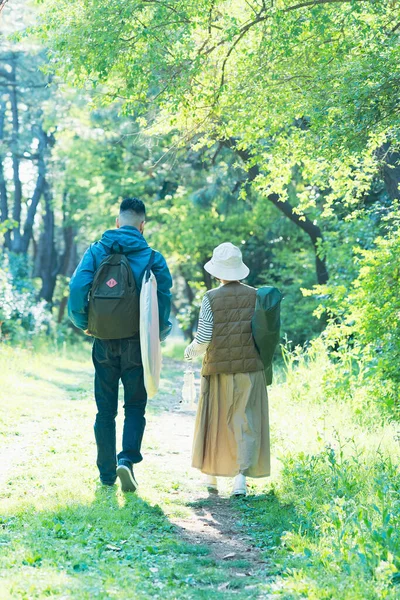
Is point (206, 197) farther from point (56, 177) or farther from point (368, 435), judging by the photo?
point (368, 435)

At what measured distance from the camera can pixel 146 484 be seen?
7.39m

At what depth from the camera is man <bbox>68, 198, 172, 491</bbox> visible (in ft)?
22.7

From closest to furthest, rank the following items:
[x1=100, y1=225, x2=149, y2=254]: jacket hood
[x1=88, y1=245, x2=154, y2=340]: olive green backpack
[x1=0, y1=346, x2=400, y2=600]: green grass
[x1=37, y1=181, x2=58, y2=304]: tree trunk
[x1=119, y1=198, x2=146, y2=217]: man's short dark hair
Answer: [x1=0, y1=346, x2=400, y2=600]: green grass
[x1=88, y1=245, x2=154, y2=340]: olive green backpack
[x1=100, y1=225, x2=149, y2=254]: jacket hood
[x1=119, y1=198, x2=146, y2=217]: man's short dark hair
[x1=37, y1=181, x2=58, y2=304]: tree trunk

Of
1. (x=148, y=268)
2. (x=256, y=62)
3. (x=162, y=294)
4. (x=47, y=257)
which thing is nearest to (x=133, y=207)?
(x=148, y=268)

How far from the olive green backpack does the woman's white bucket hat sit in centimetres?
87

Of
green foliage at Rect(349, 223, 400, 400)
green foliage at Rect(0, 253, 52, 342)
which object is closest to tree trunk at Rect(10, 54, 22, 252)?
green foliage at Rect(0, 253, 52, 342)

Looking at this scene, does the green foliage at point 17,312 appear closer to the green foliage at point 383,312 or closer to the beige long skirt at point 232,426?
the green foliage at point 383,312

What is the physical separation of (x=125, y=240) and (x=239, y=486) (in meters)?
2.24

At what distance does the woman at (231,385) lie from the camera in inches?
287

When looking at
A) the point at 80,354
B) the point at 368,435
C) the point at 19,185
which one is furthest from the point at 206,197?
the point at 368,435

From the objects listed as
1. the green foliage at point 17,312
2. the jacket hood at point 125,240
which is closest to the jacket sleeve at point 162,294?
the jacket hood at point 125,240

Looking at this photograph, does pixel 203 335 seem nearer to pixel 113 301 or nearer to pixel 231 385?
pixel 231 385

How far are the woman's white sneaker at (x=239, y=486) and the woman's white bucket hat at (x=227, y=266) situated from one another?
1.66m

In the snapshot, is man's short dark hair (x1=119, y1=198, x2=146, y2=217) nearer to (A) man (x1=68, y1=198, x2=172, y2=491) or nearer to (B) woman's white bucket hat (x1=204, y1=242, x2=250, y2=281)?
(A) man (x1=68, y1=198, x2=172, y2=491)
